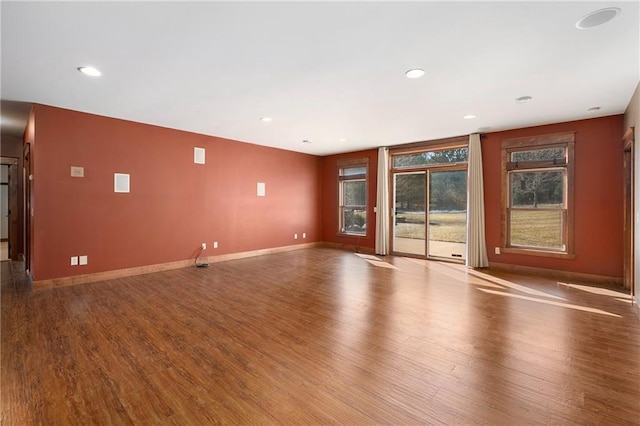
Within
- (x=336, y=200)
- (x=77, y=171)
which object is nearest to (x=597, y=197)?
(x=336, y=200)

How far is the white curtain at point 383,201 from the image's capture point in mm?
7320

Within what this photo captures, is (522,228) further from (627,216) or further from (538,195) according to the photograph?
(627,216)

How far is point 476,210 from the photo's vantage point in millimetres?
5949

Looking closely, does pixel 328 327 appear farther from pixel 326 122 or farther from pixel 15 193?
pixel 15 193

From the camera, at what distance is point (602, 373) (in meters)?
2.25

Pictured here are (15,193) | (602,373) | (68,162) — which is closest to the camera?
(602,373)

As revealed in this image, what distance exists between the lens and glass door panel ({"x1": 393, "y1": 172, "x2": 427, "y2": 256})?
6.95 meters

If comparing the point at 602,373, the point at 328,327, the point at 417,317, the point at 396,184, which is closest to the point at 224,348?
the point at 328,327

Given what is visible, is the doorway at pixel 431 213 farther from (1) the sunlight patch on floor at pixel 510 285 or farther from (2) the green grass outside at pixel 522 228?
(1) the sunlight patch on floor at pixel 510 285

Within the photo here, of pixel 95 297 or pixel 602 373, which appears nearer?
pixel 602 373

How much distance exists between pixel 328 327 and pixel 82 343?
2.28m

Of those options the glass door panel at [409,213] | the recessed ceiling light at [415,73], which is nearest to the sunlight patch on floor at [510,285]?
the glass door panel at [409,213]

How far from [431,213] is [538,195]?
79.6 inches

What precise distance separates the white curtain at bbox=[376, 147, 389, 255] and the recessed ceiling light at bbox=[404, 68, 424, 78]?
4076 mm
